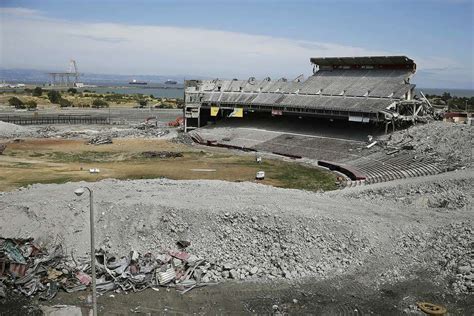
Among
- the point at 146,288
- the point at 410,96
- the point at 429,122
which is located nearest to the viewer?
the point at 146,288

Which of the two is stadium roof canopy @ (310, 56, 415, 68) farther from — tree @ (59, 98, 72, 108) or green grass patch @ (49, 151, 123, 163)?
tree @ (59, 98, 72, 108)

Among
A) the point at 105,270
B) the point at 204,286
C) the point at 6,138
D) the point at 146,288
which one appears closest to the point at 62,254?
the point at 105,270

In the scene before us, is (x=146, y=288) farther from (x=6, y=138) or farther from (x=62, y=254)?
(x=6, y=138)

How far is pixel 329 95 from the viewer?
8262 centimetres

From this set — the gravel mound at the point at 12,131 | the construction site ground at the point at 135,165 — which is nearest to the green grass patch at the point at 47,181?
the construction site ground at the point at 135,165

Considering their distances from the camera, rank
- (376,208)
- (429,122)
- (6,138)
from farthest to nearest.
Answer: (6,138), (429,122), (376,208)

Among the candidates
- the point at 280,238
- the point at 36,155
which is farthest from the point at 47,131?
the point at 280,238

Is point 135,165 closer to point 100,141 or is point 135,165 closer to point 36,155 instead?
point 36,155

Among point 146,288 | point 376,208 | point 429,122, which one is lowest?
point 146,288

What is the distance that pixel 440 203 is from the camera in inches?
1508

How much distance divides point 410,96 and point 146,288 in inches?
2310

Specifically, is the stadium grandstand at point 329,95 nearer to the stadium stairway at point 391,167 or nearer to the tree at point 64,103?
the stadium stairway at point 391,167

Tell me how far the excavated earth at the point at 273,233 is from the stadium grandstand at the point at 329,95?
1476 inches

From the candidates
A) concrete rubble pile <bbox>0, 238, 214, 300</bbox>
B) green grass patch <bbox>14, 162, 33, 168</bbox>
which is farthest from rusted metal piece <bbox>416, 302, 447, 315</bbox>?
green grass patch <bbox>14, 162, 33, 168</bbox>
